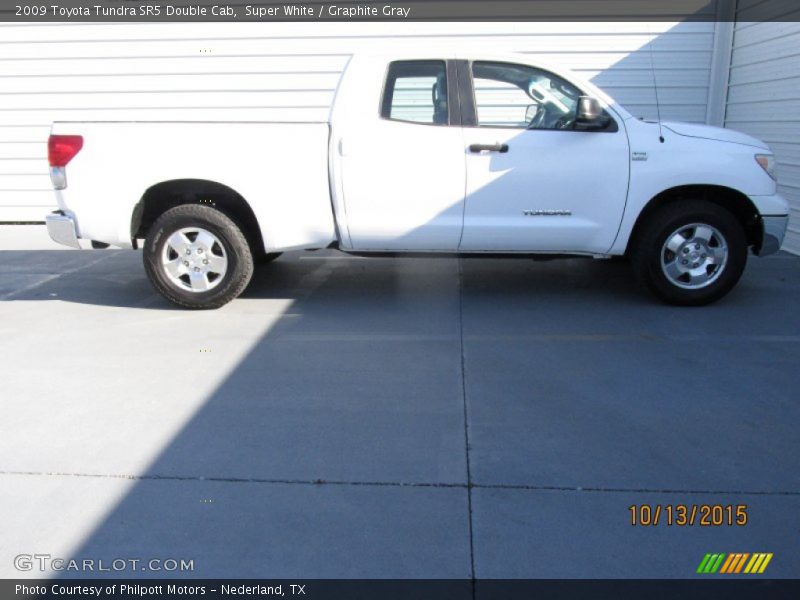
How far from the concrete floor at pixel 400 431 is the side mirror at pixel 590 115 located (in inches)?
57.1

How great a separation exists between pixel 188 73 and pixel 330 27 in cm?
200

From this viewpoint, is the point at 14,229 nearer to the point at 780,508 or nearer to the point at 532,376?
the point at 532,376

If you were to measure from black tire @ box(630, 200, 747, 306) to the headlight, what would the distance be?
0.44 metres

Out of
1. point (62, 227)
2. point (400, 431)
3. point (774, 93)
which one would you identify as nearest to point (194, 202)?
point (62, 227)

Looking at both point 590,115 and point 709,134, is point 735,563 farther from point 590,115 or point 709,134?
point 709,134

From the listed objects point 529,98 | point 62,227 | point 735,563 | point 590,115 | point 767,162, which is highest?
point 529,98

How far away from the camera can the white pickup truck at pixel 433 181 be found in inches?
225

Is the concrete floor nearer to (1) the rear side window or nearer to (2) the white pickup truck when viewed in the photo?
(2) the white pickup truck

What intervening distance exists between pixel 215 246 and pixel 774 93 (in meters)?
6.37

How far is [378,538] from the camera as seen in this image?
2967 mm

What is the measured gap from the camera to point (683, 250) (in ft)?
19.4

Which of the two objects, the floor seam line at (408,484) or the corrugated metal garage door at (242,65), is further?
the corrugated metal garage door at (242,65)

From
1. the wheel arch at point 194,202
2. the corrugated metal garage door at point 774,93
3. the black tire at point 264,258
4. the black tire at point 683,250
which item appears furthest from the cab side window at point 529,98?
the corrugated metal garage door at point 774,93
